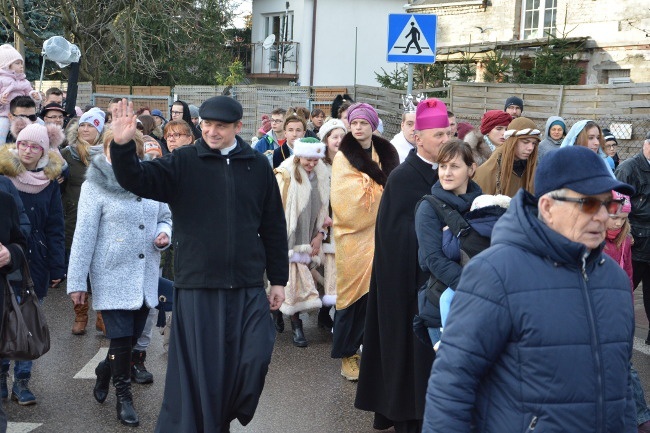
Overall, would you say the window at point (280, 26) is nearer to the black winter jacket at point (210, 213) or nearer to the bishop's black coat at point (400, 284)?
the bishop's black coat at point (400, 284)

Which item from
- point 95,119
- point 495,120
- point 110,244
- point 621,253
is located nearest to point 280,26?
point 95,119

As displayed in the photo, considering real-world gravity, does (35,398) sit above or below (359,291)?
below

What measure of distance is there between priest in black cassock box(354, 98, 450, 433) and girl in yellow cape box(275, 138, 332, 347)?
2682 mm

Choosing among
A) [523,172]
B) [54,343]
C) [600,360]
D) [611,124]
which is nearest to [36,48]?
[611,124]

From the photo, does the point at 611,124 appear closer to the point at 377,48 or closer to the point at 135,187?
the point at 135,187

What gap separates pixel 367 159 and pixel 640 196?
2.83 metres

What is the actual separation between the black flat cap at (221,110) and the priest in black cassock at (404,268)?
1267 mm

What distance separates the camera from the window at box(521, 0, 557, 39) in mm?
29633

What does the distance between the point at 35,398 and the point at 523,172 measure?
388 centimetres

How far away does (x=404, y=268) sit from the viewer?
6.10 metres

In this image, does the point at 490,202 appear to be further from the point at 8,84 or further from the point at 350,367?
the point at 8,84

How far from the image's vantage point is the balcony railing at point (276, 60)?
46.5 m

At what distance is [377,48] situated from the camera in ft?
153

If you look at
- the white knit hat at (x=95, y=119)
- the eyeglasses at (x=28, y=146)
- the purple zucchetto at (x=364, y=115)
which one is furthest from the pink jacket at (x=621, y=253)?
the white knit hat at (x=95, y=119)
